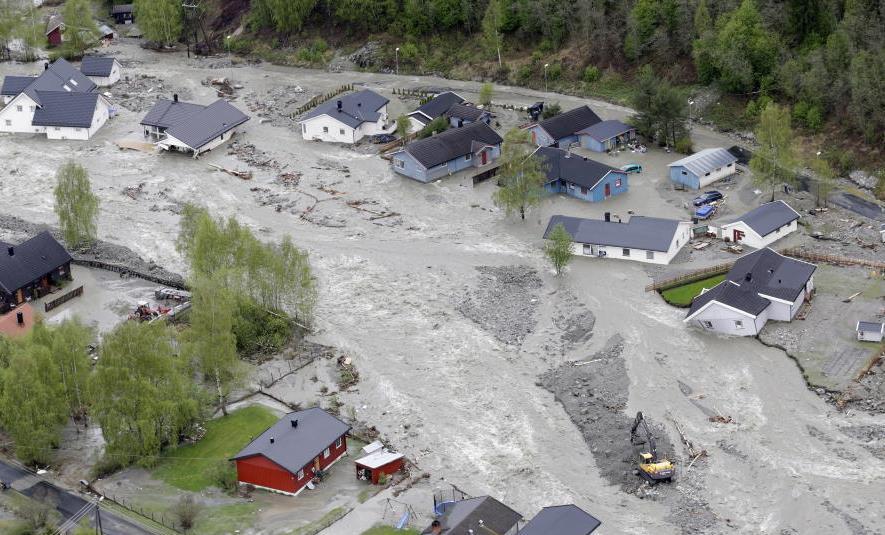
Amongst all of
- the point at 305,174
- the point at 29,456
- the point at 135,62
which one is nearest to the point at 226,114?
the point at 305,174

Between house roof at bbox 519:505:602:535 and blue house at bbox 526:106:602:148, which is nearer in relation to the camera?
house roof at bbox 519:505:602:535

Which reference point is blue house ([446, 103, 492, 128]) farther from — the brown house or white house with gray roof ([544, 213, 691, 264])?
the brown house

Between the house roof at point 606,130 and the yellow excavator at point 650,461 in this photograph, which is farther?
the house roof at point 606,130

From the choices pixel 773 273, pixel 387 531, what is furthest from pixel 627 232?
pixel 387 531

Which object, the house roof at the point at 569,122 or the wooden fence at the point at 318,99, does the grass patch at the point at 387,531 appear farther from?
the wooden fence at the point at 318,99

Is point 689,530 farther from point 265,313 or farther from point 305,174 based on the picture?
point 305,174

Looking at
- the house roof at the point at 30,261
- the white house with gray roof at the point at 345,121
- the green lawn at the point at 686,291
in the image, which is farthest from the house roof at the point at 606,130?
the house roof at the point at 30,261

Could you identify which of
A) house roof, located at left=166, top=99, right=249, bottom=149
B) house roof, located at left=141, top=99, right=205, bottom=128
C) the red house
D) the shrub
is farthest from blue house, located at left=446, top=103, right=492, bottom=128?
the red house
